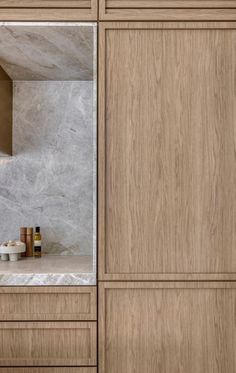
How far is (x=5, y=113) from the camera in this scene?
7.02ft

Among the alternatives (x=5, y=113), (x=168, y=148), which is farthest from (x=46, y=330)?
(x=5, y=113)

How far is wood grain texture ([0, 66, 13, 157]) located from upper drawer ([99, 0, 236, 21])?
746 millimetres

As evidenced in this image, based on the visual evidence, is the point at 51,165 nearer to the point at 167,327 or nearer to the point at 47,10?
the point at 47,10

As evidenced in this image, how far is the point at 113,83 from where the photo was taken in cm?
166

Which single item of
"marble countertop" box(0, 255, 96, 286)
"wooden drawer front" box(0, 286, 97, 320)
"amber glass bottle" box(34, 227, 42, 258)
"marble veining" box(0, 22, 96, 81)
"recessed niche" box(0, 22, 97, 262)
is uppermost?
"marble veining" box(0, 22, 96, 81)

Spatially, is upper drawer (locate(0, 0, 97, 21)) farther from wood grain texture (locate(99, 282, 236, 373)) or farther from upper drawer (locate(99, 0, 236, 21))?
wood grain texture (locate(99, 282, 236, 373))

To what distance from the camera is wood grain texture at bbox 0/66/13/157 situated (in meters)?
2.08

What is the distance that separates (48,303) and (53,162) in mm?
904

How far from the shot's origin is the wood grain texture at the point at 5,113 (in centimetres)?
208

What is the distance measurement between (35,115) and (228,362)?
1664 mm

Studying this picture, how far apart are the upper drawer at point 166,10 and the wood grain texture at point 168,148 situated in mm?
36

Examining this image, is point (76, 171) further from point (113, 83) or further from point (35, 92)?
point (113, 83)

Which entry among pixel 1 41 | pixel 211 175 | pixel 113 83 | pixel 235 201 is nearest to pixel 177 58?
pixel 113 83

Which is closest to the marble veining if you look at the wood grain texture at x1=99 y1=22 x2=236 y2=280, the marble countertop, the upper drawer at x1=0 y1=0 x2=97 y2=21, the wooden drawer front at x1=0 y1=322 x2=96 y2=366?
the upper drawer at x1=0 y1=0 x2=97 y2=21
